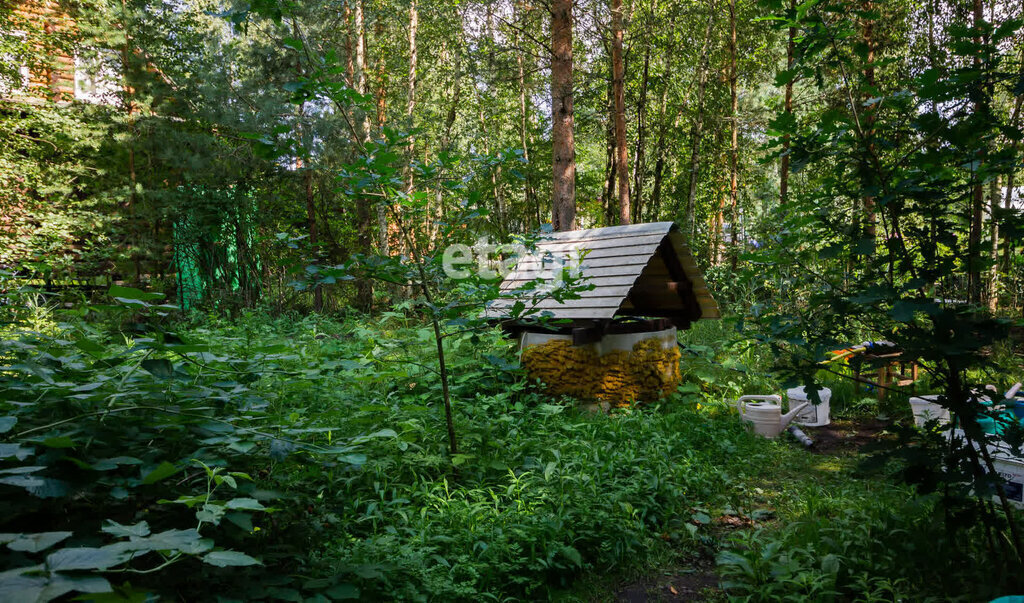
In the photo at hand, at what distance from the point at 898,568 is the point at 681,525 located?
1.23m

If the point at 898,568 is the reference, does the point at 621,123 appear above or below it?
A: above

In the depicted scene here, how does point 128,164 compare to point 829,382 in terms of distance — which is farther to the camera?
point 128,164

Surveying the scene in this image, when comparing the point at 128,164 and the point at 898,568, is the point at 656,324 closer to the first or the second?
the point at 898,568

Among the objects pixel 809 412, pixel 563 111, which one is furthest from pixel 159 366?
pixel 563 111

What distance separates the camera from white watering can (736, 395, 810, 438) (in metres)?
5.39

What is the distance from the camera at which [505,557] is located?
2.73 m

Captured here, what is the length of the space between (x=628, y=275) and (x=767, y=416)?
213 cm

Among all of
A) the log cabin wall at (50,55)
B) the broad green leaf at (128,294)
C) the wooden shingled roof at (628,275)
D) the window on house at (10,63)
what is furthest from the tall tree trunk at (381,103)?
the broad green leaf at (128,294)

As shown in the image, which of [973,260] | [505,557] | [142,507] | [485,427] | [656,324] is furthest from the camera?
[656,324]

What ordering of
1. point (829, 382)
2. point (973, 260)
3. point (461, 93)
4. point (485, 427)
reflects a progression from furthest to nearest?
1. point (461, 93)
2. point (829, 382)
3. point (485, 427)
4. point (973, 260)

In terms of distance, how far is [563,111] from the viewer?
7.48 meters

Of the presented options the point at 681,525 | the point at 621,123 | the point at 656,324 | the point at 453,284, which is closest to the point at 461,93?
the point at 621,123

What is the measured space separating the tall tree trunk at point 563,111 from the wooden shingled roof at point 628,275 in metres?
1.30

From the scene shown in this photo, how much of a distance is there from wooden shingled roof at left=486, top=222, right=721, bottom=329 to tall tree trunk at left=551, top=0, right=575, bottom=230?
51.3 inches
